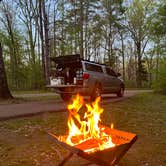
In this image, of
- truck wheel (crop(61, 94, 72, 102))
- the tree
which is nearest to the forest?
the tree

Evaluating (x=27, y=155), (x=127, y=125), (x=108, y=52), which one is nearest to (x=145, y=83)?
(x=108, y=52)

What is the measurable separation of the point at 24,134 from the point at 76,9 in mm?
28147

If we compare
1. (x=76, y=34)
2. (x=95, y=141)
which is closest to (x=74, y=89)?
(x=95, y=141)

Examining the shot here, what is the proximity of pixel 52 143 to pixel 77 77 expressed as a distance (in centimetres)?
746

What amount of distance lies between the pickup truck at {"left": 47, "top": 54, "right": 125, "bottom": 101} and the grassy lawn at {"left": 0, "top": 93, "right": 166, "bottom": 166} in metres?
3.50

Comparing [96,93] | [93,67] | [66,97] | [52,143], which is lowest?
[52,143]

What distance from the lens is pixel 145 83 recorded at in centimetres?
4856

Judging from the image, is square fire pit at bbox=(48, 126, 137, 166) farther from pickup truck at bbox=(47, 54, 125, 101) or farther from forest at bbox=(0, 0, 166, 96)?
forest at bbox=(0, 0, 166, 96)

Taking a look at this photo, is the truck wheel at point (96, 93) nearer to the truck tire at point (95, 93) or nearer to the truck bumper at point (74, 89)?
the truck tire at point (95, 93)

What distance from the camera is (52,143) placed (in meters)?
6.30

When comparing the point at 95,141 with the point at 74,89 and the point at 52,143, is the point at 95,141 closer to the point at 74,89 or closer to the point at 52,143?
the point at 52,143

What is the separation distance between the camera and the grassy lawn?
208 inches

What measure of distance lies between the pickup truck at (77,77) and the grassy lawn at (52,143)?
3496 mm

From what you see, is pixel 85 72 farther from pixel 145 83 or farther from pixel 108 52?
pixel 145 83
